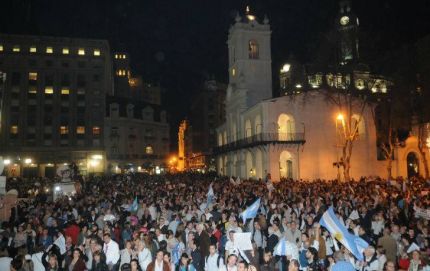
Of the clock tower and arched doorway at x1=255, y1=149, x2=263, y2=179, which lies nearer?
arched doorway at x1=255, y1=149, x2=263, y2=179

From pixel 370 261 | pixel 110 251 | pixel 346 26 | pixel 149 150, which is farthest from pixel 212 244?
pixel 149 150

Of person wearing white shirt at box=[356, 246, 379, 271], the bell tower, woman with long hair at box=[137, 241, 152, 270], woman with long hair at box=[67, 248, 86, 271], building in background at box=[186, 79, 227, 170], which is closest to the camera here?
person wearing white shirt at box=[356, 246, 379, 271]

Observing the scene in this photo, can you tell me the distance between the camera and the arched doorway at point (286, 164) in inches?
1752

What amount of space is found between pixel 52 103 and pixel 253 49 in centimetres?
3981

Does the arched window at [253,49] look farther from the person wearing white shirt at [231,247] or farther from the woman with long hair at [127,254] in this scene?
the woman with long hair at [127,254]

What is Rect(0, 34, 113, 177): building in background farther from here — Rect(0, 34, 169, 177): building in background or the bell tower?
the bell tower

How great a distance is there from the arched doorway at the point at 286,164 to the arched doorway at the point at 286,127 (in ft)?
7.59

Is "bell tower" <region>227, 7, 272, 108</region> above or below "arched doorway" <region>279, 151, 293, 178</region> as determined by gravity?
above

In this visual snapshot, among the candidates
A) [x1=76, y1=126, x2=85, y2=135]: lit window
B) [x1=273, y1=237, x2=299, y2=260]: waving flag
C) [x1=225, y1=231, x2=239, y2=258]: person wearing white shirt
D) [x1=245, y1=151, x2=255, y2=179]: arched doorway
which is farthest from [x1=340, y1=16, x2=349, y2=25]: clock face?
[x1=225, y1=231, x2=239, y2=258]: person wearing white shirt

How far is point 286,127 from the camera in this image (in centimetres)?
4481

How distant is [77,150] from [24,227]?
60222mm

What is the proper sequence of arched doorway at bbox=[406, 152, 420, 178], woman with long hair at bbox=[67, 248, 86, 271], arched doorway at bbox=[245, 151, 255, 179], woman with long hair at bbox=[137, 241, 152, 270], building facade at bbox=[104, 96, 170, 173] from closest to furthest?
woman with long hair at bbox=[67, 248, 86, 271]
woman with long hair at bbox=[137, 241, 152, 270]
arched doorway at bbox=[406, 152, 420, 178]
arched doorway at bbox=[245, 151, 255, 179]
building facade at bbox=[104, 96, 170, 173]

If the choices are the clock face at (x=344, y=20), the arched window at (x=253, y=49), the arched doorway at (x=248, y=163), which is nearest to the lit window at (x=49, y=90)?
the arched window at (x=253, y=49)

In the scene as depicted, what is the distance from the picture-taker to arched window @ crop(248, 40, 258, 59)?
2044 inches
